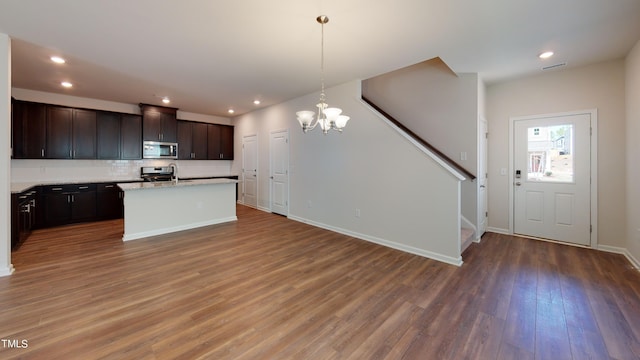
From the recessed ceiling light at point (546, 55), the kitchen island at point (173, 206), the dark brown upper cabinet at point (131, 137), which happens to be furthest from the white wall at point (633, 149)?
the dark brown upper cabinet at point (131, 137)

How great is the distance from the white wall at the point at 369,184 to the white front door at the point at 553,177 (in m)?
2.06

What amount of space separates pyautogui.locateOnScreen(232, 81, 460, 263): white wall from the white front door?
2.06m

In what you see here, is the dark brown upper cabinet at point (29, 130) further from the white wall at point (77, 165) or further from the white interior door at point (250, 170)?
the white interior door at point (250, 170)

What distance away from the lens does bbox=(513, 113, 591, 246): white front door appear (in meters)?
3.81

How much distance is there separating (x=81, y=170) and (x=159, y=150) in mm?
1580

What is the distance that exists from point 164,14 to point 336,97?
9.48 feet

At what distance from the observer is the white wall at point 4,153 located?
110 inches

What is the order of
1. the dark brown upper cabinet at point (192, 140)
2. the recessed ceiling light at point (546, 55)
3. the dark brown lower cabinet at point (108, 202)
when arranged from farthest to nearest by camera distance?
the dark brown upper cabinet at point (192, 140), the dark brown lower cabinet at point (108, 202), the recessed ceiling light at point (546, 55)

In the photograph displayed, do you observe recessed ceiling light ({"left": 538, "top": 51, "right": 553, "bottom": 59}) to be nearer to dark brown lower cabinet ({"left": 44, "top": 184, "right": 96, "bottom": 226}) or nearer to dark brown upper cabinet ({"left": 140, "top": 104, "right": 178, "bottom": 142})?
dark brown upper cabinet ({"left": 140, "top": 104, "right": 178, "bottom": 142})

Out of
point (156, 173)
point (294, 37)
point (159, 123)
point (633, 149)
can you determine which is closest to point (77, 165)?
point (156, 173)

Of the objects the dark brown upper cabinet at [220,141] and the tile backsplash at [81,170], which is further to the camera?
the dark brown upper cabinet at [220,141]

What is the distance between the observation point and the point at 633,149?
3180mm

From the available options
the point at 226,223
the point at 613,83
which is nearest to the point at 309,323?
the point at 226,223

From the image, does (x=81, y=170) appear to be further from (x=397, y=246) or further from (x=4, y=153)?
(x=397, y=246)
